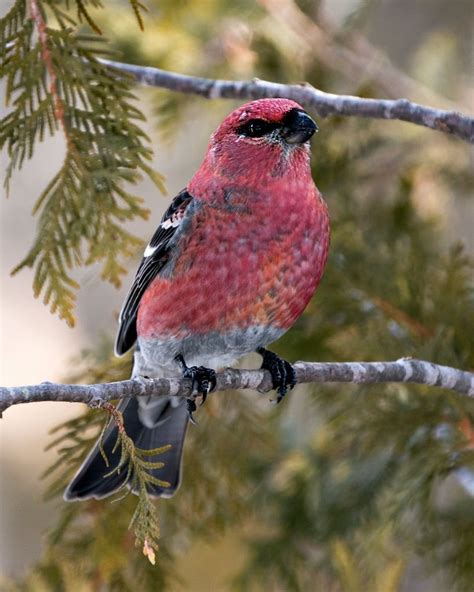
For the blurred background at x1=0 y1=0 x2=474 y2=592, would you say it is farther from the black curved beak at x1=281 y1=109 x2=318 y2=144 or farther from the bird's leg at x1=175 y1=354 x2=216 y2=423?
the black curved beak at x1=281 y1=109 x2=318 y2=144

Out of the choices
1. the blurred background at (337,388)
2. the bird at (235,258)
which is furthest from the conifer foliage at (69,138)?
the blurred background at (337,388)

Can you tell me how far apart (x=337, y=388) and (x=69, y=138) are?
61.3 inches

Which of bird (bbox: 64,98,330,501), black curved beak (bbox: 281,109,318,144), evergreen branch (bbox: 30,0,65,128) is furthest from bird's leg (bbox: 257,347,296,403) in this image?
evergreen branch (bbox: 30,0,65,128)

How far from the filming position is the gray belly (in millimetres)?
3184

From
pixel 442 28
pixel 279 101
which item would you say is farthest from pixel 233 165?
pixel 442 28

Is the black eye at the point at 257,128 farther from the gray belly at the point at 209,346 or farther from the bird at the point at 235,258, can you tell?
the gray belly at the point at 209,346

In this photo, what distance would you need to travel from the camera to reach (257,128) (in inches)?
129

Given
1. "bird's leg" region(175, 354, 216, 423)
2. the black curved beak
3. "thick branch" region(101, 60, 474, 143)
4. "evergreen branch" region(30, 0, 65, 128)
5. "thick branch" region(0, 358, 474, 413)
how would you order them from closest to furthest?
"evergreen branch" region(30, 0, 65, 128) < "thick branch" region(0, 358, 474, 413) < "thick branch" region(101, 60, 474, 143) < "bird's leg" region(175, 354, 216, 423) < the black curved beak

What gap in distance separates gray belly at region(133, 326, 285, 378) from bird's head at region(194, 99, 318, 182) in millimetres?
534

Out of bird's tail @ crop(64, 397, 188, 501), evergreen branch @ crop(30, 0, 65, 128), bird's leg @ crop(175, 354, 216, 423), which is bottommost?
bird's tail @ crop(64, 397, 188, 501)

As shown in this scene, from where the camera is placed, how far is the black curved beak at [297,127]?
312 centimetres

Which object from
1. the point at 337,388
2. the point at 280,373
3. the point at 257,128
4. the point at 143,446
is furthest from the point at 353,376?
the point at 143,446

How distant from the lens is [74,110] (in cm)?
263

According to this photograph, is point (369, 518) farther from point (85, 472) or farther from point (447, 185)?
point (447, 185)
